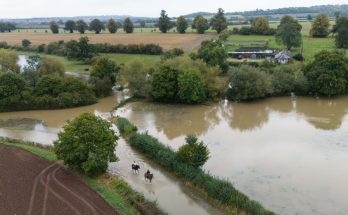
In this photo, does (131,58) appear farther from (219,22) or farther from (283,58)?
(219,22)

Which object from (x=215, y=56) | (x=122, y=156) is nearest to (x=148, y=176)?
(x=122, y=156)

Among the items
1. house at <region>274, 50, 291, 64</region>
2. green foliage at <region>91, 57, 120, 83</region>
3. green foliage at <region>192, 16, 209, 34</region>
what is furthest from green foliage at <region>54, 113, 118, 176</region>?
green foliage at <region>192, 16, 209, 34</region>

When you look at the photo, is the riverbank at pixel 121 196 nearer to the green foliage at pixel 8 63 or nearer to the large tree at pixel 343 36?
the green foliage at pixel 8 63

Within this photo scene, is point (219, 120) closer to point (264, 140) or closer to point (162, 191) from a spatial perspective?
point (264, 140)

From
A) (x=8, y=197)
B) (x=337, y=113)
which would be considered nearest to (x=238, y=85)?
(x=337, y=113)

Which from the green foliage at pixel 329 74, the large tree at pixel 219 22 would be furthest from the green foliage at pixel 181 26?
the green foliage at pixel 329 74

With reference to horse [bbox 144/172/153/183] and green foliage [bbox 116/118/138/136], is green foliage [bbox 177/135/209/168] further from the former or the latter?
green foliage [bbox 116/118/138/136]
